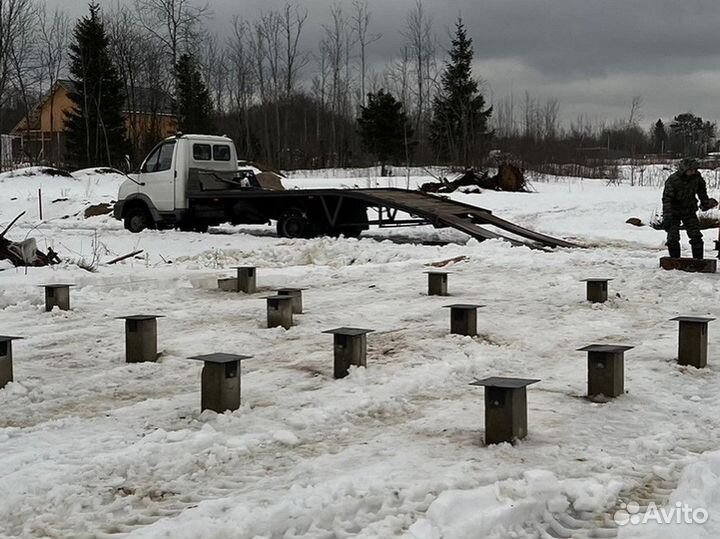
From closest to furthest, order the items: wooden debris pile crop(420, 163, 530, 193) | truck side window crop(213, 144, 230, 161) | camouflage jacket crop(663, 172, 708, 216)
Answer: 1. camouflage jacket crop(663, 172, 708, 216)
2. truck side window crop(213, 144, 230, 161)
3. wooden debris pile crop(420, 163, 530, 193)

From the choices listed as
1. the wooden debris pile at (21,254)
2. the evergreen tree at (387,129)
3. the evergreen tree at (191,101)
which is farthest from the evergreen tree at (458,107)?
the wooden debris pile at (21,254)

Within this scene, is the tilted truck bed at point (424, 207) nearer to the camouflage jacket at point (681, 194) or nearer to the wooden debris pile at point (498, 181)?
the camouflage jacket at point (681, 194)

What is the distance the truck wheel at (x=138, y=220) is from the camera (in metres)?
18.8

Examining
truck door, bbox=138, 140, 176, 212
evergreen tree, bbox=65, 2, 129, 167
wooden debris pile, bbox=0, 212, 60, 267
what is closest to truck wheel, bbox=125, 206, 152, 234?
truck door, bbox=138, 140, 176, 212

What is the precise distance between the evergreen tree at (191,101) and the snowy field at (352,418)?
37066 millimetres

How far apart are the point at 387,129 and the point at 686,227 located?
38.8 meters

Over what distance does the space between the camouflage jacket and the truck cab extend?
10248 millimetres

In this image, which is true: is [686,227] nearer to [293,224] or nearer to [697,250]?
[697,250]

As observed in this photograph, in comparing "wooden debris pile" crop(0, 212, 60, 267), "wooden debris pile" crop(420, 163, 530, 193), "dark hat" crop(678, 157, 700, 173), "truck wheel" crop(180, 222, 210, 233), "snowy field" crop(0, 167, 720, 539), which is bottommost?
"snowy field" crop(0, 167, 720, 539)

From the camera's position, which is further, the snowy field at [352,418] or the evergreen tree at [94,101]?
the evergreen tree at [94,101]

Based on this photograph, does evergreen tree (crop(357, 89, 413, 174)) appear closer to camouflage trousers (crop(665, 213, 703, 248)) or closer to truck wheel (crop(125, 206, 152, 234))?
truck wheel (crop(125, 206, 152, 234))

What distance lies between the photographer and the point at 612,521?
3396mm

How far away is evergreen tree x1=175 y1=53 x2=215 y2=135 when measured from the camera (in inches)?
1822

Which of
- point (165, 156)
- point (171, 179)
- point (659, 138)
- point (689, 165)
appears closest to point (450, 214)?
point (689, 165)
